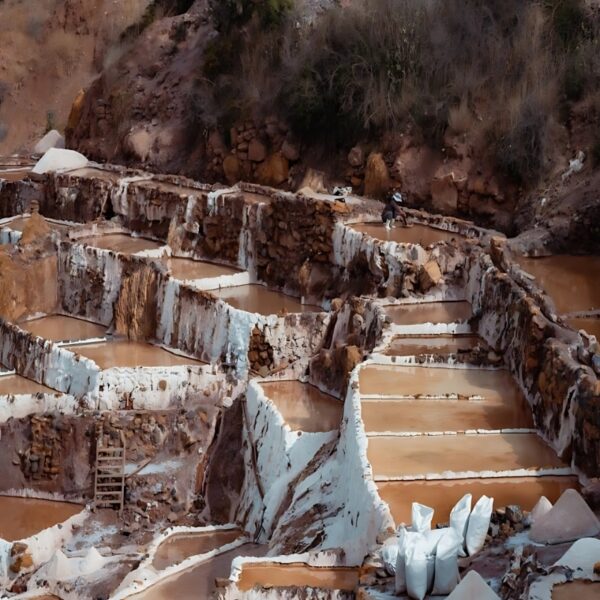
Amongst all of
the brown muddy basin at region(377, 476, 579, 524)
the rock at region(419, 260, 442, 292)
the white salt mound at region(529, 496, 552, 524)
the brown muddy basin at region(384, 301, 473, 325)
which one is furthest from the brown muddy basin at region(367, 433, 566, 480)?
the rock at region(419, 260, 442, 292)

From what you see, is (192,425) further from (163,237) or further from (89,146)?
(89,146)

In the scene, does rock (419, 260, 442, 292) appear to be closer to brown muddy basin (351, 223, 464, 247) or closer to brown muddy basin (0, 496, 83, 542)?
brown muddy basin (351, 223, 464, 247)

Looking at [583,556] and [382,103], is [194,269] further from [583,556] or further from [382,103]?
[583,556]

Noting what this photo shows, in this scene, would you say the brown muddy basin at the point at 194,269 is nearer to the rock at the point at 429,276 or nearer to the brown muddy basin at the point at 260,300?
the brown muddy basin at the point at 260,300

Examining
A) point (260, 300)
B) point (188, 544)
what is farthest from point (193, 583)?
point (260, 300)

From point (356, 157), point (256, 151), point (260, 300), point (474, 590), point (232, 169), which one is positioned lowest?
point (260, 300)

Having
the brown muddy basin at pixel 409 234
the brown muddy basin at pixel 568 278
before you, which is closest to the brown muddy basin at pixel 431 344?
the brown muddy basin at pixel 568 278
